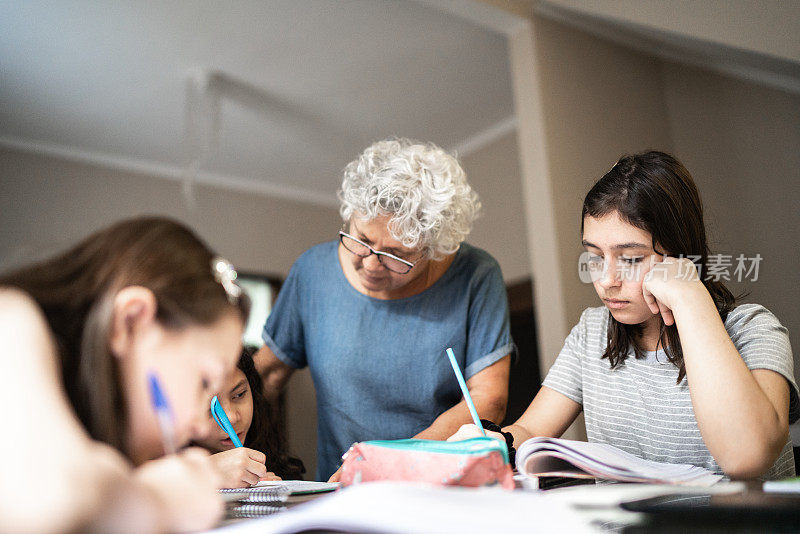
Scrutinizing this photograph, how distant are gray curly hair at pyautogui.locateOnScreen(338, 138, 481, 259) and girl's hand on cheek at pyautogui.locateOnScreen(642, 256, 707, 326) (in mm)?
468

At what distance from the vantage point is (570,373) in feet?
4.23

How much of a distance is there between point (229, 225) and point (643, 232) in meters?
4.13

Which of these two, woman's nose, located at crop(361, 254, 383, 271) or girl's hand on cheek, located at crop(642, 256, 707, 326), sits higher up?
woman's nose, located at crop(361, 254, 383, 271)

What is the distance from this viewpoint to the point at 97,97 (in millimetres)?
3768

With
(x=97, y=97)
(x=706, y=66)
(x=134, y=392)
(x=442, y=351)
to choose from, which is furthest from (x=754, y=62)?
(x=97, y=97)

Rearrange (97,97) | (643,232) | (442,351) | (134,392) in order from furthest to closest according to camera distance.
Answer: (97,97) → (442,351) → (643,232) → (134,392)

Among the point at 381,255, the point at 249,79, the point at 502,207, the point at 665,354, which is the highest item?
the point at 249,79

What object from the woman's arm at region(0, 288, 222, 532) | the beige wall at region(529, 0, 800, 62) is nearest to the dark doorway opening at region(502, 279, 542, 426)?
the beige wall at region(529, 0, 800, 62)

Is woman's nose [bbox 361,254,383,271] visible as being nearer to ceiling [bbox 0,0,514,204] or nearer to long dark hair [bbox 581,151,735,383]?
long dark hair [bbox 581,151,735,383]

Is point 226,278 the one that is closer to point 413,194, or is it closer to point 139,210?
point 413,194

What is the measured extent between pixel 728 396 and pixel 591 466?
0.78ft

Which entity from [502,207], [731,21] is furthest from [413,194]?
[502,207]

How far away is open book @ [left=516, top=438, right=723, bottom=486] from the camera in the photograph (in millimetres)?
784

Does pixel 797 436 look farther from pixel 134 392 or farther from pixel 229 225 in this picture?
pixel 229 225
